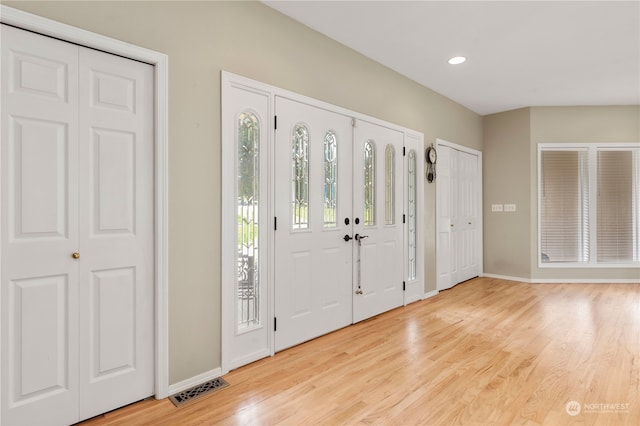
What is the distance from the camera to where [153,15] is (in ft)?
6.88

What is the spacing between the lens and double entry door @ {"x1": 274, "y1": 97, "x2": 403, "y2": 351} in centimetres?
286

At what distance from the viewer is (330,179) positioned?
10.7 ft

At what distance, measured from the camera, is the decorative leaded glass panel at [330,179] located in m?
3.21

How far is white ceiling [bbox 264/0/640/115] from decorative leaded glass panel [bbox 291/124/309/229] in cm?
100

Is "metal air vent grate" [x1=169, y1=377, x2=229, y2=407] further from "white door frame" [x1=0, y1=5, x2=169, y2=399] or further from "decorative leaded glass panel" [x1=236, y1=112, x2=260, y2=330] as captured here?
"decorative leaded glass panel" [x1=236, y1=112, x2=260, y2=330]

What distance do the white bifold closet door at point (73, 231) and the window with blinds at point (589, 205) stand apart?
5.90m

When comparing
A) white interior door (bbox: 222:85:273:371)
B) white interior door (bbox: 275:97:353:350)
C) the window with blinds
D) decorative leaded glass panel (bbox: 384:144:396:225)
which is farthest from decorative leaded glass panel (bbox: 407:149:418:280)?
the window with blinds

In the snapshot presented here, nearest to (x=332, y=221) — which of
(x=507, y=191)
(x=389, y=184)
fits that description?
(x=389, y=184)

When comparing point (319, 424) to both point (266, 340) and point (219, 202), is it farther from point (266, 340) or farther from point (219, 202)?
point (219, 202)

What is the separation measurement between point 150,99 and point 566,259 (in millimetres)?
6339

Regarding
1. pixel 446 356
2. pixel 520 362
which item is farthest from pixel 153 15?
pixel 520 362

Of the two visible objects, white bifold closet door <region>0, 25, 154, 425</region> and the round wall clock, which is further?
the round wall clock

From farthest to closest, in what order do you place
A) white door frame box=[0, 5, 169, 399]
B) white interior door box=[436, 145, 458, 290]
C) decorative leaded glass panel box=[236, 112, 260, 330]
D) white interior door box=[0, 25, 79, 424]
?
white interior door box=[436, 145, 458, 290] < decorative leaded glass panel box=[236, 112, 260, 330] < white door frame box=[0, 5, 169, 399] < white interior door box=[0, 25, 79, 424]

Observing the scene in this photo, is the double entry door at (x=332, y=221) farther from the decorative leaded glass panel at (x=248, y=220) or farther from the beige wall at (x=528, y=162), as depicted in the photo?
the beige wall at (x=528, y=162)
